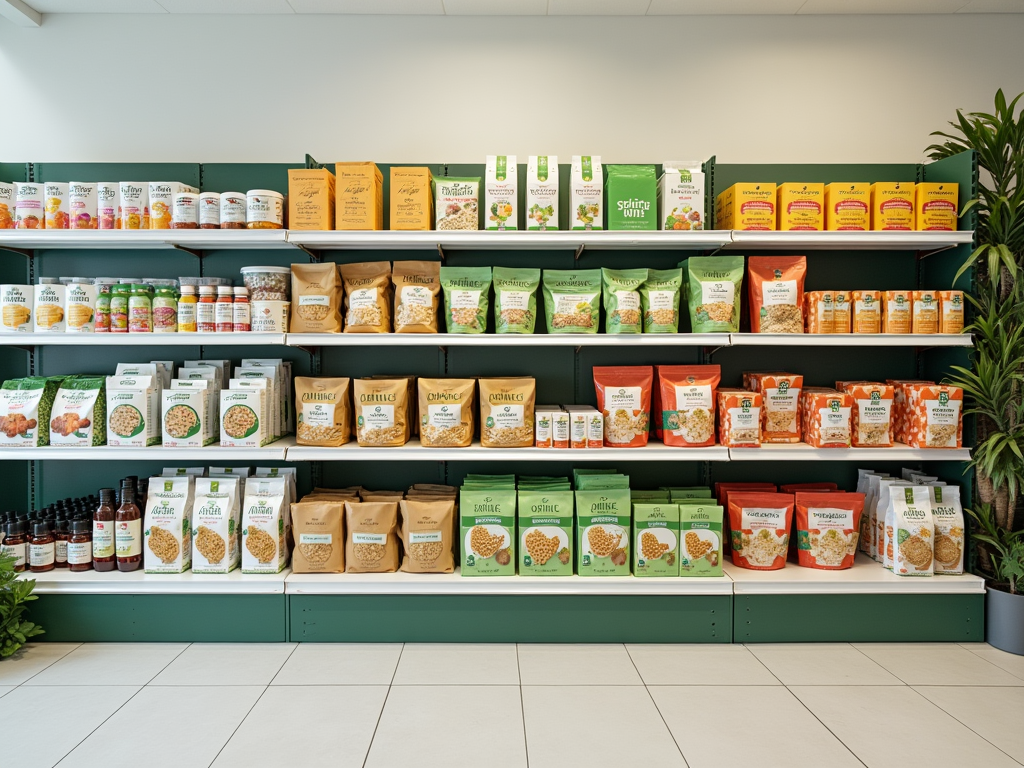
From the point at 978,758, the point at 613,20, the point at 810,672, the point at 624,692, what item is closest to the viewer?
the point at 978,758

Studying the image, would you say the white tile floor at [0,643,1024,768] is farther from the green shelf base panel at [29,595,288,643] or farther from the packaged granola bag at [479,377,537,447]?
the packaged granola bag at [479,377,537,447]

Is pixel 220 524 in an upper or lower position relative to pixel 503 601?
upper

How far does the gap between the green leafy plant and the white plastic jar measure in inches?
72.3

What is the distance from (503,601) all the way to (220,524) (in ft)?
4.46

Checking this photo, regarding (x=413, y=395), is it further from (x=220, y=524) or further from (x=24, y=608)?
(x=24, y=608)

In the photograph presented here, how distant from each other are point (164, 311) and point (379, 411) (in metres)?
1.11

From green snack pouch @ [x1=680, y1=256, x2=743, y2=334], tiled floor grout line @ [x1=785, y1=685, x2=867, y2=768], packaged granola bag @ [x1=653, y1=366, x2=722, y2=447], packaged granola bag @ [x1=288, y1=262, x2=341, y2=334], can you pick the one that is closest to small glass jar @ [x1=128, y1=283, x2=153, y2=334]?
packaged granola bag @ [x1=288, y1=262, x2=341, y2=334]

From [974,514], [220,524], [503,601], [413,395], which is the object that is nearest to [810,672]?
[974,514]

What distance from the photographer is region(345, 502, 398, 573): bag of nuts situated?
2.86 m

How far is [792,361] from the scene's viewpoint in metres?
3.31

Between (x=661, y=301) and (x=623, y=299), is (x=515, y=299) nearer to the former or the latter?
(x=623, y=299)


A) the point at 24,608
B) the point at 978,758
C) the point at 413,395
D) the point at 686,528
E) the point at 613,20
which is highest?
the point at 613,20

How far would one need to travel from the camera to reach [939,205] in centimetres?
292

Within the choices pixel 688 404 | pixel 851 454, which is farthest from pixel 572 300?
pixel 851 454
